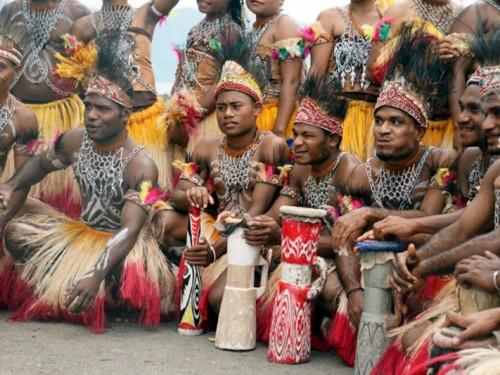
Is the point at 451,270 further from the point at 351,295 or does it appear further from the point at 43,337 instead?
the point at 43,337

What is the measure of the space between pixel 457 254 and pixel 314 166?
150 centimetres

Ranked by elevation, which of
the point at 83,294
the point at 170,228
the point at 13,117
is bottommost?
the point at 83,294

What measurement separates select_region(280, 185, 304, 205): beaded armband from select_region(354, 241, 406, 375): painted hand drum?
1199 mm

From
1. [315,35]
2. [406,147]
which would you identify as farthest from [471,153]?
[315,35]

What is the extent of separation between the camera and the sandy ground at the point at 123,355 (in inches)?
162

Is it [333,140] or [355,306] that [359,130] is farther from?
[355,306]

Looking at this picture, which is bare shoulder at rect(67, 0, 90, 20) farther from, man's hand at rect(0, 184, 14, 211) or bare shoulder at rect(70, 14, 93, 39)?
man's hand at rect(0, 184, 14, 211)

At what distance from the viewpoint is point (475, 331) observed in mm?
2939

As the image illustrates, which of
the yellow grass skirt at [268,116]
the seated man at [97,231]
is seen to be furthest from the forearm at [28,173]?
the yellow grass skirt at [268,116]

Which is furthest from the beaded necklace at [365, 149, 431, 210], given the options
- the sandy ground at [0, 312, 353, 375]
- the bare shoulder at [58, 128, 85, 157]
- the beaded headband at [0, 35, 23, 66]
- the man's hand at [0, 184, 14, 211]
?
the beaded headband at [0, 35, 23, 66]

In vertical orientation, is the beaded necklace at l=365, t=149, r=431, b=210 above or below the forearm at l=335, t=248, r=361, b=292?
above

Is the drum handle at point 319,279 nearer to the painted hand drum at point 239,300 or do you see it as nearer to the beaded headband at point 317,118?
the painted hand drum at point 239,300

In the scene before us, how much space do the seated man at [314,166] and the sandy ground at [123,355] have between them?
0.37m

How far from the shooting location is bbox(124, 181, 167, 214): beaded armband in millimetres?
5074
